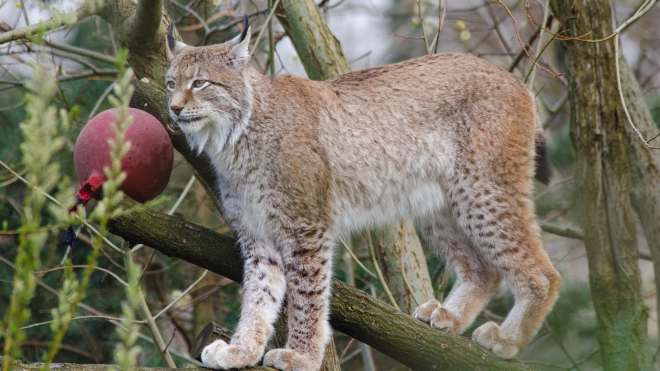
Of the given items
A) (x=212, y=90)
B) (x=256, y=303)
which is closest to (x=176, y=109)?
(x=212, y=90)

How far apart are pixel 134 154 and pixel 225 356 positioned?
1162 millimetres

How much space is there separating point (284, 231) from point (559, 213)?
364 centimetres

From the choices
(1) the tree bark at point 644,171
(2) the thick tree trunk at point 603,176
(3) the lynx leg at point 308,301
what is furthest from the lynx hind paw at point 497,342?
(1) the tree bark at point 644,171

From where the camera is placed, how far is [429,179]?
5000 millimetres

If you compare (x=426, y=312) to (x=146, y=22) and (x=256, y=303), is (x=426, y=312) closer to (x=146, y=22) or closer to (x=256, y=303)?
(x=256, y=303)

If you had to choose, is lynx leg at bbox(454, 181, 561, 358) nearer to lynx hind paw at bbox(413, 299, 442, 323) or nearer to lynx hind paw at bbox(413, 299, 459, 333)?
lynx hind paw at bbox(413, 299, 459, 333)

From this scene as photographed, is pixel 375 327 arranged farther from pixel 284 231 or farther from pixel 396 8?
pixel 396 8

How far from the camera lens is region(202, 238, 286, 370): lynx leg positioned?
4.14 m

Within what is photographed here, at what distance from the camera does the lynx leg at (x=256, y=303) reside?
13.6 ft

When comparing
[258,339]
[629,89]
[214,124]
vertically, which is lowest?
[258,339]

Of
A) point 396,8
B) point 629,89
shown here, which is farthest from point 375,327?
point 396,8

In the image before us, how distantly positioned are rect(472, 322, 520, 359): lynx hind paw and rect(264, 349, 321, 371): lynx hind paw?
1.15 metres

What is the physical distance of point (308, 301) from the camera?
4.33 m

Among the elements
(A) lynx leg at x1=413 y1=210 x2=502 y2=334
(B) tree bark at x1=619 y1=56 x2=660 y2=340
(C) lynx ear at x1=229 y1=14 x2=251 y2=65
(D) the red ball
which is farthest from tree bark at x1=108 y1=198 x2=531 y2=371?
(B) tree bark at x1=619 y1=56 x2=660 y2=340
